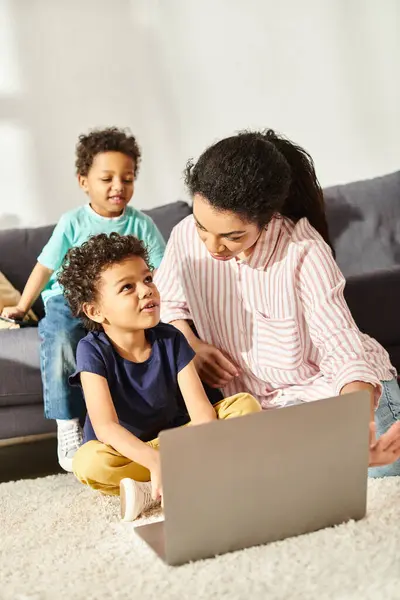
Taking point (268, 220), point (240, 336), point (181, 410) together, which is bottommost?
point (181, 410)

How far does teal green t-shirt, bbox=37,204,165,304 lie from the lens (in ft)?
8.53

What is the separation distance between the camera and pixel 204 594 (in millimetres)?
1320

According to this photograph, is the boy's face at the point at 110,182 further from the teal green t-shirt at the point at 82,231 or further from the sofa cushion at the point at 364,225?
the sofa cushion at the point at 364,225

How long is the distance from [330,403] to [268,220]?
0.54 m

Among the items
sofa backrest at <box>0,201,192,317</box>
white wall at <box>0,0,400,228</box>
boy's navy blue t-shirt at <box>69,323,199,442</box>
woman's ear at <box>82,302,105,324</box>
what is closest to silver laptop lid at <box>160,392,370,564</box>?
boy's navy blue t-shirt at <box>69,323,199,442</box>

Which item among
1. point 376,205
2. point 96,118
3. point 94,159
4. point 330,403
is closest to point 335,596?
point 330,403

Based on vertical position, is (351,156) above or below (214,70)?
below

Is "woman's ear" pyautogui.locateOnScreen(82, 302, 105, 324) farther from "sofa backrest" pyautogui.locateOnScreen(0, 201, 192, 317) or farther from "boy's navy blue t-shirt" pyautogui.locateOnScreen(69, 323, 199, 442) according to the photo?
"sofa backrest" pyautogui.locateOnScreen(0, 201, 192, 317)

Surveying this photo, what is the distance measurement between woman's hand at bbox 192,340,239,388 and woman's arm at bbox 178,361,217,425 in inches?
2.8

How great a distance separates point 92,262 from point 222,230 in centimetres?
38

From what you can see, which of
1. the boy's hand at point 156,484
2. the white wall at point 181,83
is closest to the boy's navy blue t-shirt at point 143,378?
the boy's hand at point 156,484

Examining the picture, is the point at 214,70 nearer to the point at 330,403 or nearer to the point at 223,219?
the point at 223,219

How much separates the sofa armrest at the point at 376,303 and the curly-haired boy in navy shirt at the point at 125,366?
76 centimetres

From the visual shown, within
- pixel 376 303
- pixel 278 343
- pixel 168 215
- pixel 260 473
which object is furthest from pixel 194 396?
pixel 168 215
